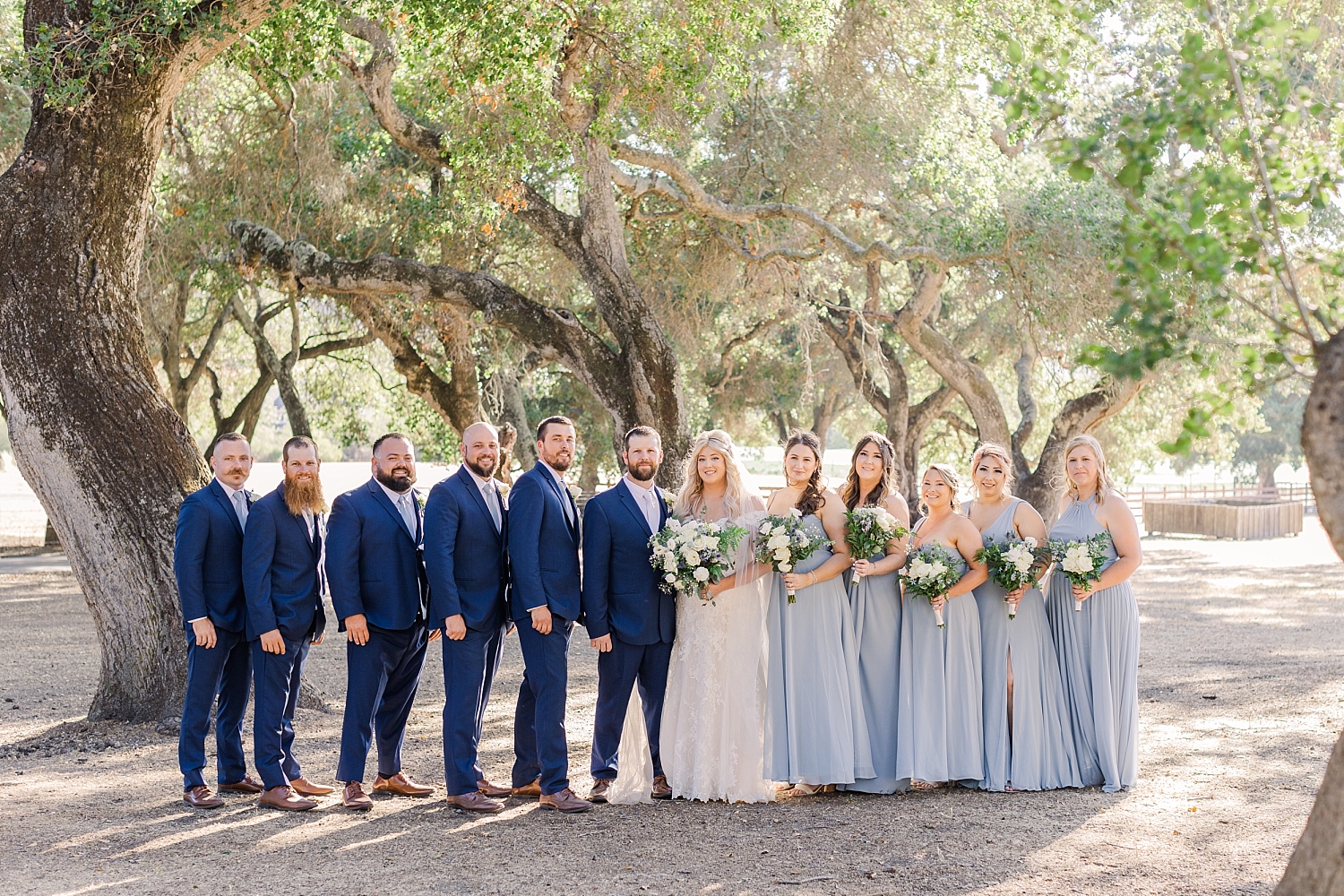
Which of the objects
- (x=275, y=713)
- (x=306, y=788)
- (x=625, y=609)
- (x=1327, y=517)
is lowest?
(x=306, y=788)

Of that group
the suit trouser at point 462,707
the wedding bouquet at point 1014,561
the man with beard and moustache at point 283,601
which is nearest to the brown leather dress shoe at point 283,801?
the man with beard and moustache at point 283,601

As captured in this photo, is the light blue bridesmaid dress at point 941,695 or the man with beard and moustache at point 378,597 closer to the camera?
the man with beard and moustache at point 378,597

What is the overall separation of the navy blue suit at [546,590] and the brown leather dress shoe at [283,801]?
3.94 feet

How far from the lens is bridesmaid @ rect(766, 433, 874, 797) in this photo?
6379 mm

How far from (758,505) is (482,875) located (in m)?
2.49

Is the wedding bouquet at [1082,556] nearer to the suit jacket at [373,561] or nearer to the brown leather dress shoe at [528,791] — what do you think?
the brown leather dress shoe at [528,791]

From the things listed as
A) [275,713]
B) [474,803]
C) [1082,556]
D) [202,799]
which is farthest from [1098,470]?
[202,799]

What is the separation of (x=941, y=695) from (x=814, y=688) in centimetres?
71

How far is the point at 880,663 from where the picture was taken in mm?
6633

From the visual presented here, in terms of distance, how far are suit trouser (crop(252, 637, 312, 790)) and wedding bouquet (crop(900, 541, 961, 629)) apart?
3300mm

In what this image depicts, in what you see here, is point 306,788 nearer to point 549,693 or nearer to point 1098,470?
point 549,693

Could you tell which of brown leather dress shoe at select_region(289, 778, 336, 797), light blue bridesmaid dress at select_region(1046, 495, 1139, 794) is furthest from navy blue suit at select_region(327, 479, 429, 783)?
light blue bridesmaid dress at select_region(1046, 495, 1139, 794)

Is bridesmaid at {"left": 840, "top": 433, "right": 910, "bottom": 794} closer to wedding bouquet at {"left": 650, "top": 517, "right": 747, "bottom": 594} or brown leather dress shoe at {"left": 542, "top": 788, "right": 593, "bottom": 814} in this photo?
wedding bouquet at {"left": 650, "top": 517, "right": 747, "bottom": 594}

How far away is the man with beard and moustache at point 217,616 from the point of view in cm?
621
